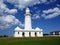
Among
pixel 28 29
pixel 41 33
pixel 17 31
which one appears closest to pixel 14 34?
pixel 17 31

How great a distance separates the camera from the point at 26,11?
66688mm

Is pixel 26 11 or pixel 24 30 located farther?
pixel 26 11

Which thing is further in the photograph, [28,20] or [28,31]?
[28,20]

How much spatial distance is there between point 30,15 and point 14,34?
1084cm

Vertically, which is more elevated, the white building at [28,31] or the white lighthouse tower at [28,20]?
the white lighthouse tower at [28,20]

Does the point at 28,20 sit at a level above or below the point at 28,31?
above

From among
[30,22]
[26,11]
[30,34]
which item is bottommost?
[30,34]

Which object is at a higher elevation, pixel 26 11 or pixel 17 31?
pixel 26 11

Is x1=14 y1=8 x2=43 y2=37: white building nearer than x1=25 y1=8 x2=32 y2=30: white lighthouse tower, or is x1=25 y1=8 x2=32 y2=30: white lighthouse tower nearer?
x1=14 y1=8 x2=43 y2=37: white building

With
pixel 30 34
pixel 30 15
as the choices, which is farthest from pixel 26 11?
pixel 30 34

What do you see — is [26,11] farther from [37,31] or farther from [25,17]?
[37,31]

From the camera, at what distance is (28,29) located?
205ft

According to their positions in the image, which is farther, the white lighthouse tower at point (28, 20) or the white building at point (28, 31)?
the white lighthouse tower at point (28, 20)

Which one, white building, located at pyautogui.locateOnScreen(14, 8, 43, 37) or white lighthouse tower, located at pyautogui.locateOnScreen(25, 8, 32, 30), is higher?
white lighthouse tower, located at pyautogui.locateOnScreen(25, 8, 32, 30)
